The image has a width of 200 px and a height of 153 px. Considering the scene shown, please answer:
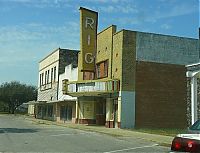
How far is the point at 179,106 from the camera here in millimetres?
35062

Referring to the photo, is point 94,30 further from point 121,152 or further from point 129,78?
point 121,152

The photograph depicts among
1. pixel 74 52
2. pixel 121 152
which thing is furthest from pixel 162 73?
pixel 74 52

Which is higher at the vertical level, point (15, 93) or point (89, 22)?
point (89, 22)

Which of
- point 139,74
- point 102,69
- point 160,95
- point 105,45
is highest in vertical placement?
point 105,45

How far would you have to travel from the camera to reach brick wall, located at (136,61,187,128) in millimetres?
34031

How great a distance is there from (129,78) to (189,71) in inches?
420

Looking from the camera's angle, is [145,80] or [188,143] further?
[145,80]

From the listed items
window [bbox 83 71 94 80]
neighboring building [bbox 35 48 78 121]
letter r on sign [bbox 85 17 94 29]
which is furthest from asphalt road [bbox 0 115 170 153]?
neighboring building [bbox 35 48 78 121]

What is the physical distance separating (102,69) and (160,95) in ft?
22.0

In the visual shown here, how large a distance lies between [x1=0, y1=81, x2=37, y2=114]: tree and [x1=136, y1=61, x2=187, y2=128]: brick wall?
259 feet

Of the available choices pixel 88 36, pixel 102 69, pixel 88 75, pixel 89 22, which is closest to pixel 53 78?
pixel 88 75

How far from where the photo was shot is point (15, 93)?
4289 inches

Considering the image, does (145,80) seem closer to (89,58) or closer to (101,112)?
(89,58)

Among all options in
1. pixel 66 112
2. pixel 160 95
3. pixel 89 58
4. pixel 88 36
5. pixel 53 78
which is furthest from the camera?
pixel 53 78
